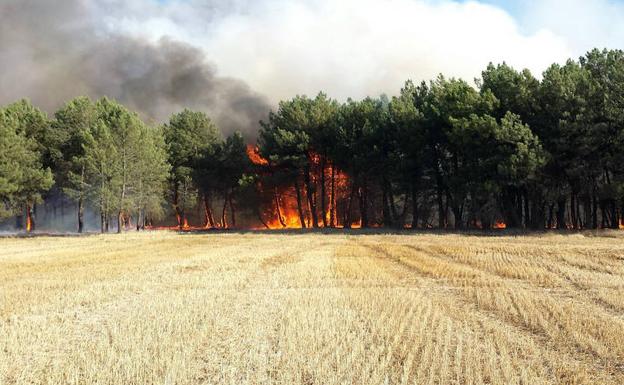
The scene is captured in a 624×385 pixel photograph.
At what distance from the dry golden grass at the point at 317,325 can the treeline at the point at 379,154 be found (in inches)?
1069

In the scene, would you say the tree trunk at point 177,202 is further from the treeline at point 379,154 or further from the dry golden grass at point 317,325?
the dry golden grass at point 317,325

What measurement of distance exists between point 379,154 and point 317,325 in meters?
51.3

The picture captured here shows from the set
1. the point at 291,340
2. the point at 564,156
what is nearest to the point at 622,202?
the point at 564,156

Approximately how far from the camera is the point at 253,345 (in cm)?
966

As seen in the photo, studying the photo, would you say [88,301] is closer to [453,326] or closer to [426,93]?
[453,326]

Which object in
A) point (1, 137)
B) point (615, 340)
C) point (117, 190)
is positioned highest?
point (1, 137)

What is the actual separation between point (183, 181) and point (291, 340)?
70.9m

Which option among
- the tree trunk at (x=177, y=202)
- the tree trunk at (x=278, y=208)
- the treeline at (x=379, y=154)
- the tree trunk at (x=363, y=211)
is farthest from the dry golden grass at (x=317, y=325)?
the tree trunk at (x=177, y=202)

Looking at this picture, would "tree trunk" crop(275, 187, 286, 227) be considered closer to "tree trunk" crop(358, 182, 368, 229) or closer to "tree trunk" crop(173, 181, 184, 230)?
"tree trunk" crop(358, 182, 368, 229)

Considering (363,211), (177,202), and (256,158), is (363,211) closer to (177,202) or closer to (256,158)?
(256,158)

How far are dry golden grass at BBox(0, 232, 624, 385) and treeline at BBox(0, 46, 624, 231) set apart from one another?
27161mm

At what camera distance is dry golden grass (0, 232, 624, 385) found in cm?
799

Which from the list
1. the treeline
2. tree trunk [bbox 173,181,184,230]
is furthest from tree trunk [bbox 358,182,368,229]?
tree trunk [bbox 173,181,184,230]

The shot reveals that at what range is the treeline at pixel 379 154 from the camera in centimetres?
4522
